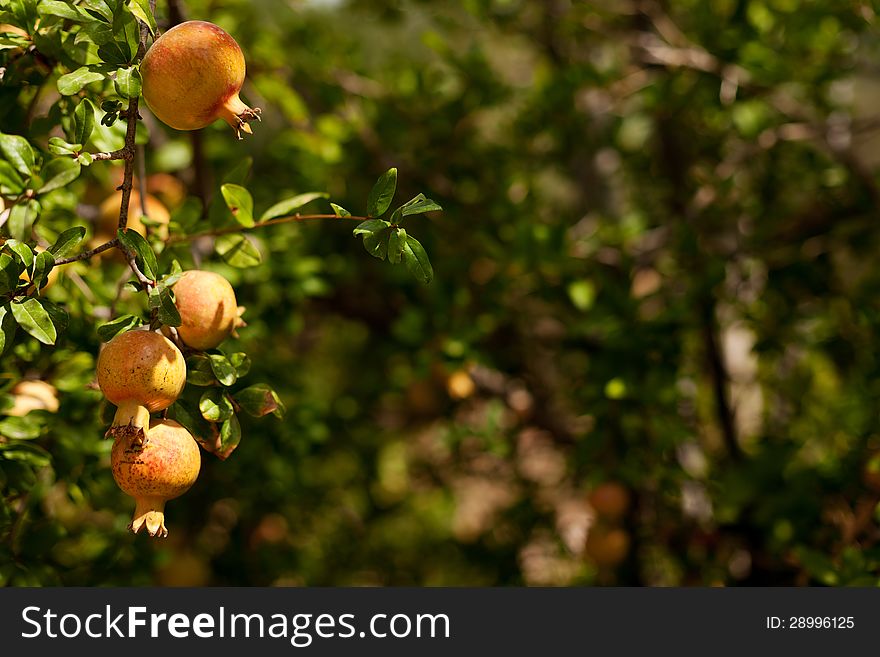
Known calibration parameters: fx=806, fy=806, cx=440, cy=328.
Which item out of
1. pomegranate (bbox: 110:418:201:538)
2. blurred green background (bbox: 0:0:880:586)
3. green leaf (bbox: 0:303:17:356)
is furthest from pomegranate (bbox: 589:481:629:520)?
green leaf (bbox: 0:303:17:356)

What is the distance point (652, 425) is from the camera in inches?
49.5

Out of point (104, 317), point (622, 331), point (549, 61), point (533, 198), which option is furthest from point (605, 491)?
point (549, 61)

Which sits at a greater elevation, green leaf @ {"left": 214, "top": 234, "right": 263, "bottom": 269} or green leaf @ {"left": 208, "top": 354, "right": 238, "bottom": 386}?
green leaf @ {"left": 208, "top": 354, "right": 238, "bottom": 386}

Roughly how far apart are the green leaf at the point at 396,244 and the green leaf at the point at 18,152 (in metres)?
0.40

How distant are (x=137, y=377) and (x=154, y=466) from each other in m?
0.08

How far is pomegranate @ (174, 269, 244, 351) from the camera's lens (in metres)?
0.70

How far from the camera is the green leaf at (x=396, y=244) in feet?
2.29

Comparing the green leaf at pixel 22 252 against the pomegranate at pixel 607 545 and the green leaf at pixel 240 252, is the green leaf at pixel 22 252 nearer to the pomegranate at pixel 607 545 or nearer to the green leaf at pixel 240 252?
the green leaf at pixel 240 252

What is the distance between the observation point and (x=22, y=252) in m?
0.67

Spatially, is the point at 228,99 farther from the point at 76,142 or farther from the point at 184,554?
the point at 184,554

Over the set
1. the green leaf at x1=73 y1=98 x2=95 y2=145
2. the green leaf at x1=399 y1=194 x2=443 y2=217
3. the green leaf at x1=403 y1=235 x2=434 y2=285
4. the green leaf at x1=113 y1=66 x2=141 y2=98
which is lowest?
the green leaf at x1=403 y1=235 x2=434 y2=285

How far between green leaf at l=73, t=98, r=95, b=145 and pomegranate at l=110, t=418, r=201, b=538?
27 cm

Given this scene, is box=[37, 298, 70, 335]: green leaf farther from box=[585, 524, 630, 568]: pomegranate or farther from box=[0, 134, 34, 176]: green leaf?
box=[585, 524, 630, 568]: pomegranate

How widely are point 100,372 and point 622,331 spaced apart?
818mm
